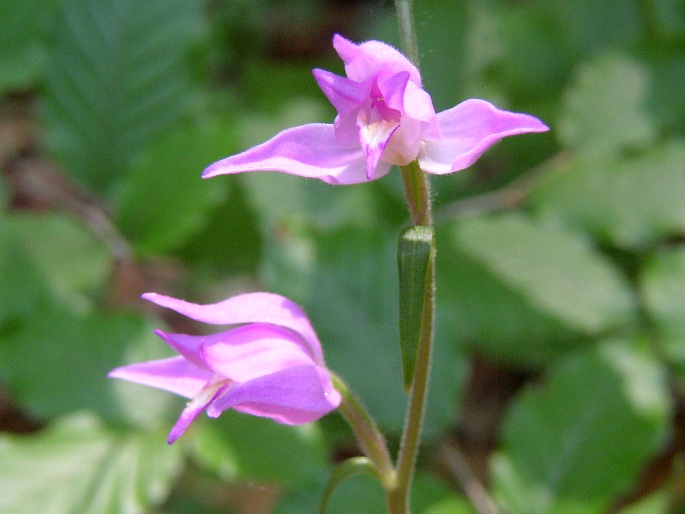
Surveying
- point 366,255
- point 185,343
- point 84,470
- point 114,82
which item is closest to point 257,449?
point 84,470

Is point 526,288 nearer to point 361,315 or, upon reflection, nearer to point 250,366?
point 361,315

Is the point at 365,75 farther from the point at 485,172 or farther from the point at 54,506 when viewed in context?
the point at 485,172

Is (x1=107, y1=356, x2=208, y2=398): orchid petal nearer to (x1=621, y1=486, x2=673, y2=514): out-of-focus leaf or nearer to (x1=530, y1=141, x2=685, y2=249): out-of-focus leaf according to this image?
(x1=621, y1=486, x2=673, y2=514): out-of-focus leaf

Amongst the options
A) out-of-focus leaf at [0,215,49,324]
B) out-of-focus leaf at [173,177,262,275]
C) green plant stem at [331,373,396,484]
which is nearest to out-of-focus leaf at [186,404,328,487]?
out-of-focus leaf at [0,215,49,324]

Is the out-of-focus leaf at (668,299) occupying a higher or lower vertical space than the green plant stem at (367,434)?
lower

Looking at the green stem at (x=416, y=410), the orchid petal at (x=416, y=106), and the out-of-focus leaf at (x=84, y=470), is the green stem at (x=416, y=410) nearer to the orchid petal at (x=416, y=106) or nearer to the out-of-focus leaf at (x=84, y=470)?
the orchid petal at (x=416, y=106)

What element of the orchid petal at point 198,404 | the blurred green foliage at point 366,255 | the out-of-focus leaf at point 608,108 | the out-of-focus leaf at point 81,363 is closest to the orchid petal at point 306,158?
the orchid petal at point 198,404

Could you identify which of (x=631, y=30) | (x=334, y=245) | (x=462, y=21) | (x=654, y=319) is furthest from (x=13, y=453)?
(x=631, y=30)
